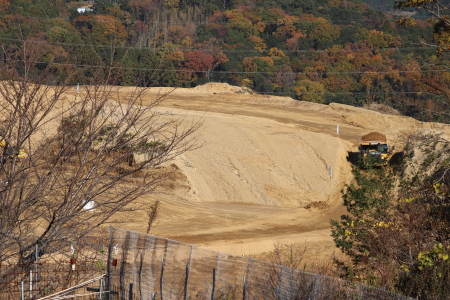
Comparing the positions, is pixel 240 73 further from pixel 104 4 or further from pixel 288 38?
pixel 104 4

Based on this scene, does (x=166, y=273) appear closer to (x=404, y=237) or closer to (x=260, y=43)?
(x=404, y=237)

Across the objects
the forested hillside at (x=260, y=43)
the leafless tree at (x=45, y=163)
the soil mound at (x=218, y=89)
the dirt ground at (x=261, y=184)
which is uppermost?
the forested hillside at (x=260, y=43)

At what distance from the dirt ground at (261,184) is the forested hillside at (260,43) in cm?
2124

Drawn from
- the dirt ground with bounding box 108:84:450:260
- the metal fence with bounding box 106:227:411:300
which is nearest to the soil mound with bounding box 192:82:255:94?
the dirt ground with bounding box 108:84:450:260

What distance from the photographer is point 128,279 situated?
41.4 feet

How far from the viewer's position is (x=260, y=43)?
98.9 meters

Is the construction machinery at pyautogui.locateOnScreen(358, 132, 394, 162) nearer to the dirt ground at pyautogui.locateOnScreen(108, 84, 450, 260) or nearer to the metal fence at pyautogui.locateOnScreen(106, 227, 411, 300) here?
the dirt ground at pyautogui.locateOnScreen(108, 84, 450, 260)

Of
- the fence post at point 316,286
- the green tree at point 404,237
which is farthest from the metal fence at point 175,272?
the green tree at point 404,237

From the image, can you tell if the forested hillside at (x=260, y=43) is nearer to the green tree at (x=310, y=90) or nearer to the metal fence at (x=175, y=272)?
the green tree at (x=310, y=90)

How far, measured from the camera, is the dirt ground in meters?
26.4

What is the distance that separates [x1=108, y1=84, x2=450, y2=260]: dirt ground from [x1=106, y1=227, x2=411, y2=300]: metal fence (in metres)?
8.26

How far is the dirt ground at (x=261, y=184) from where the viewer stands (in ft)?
86.6

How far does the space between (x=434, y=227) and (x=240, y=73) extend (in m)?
71.4

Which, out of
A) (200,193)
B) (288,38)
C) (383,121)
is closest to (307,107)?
(383,121)
